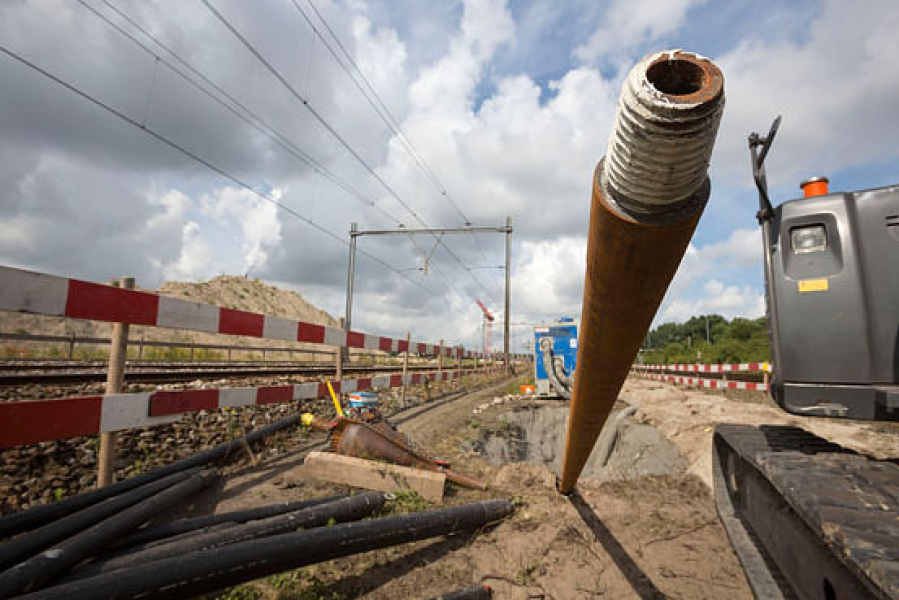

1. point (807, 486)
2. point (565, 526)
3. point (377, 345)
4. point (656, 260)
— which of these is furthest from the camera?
point (377, 345)

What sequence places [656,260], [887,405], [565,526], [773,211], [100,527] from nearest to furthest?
[656,260] → [100,527] → [887,405] → [773,211] → [565,526]

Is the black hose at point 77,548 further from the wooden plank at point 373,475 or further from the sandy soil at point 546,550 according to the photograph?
the wooden plank at point 373,475

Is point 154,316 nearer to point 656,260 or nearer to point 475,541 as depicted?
point 475,541

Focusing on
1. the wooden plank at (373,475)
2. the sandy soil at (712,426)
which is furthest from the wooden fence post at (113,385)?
the sandy soil at (712,426)

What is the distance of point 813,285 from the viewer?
8.48 ft

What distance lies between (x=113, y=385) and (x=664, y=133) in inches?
142

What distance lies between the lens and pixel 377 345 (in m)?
7.19

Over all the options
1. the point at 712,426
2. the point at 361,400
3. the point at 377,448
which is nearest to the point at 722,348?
the point at 712,426

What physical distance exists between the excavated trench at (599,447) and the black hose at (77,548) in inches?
138

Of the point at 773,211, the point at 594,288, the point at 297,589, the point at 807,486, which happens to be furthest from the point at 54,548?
the point at 773,211

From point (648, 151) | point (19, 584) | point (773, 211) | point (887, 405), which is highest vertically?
point (773, 211)

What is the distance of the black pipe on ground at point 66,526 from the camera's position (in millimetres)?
1770

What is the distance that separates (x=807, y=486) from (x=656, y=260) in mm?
1827

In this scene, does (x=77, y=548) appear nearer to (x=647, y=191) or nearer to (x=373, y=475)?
(x=373, y=475)
